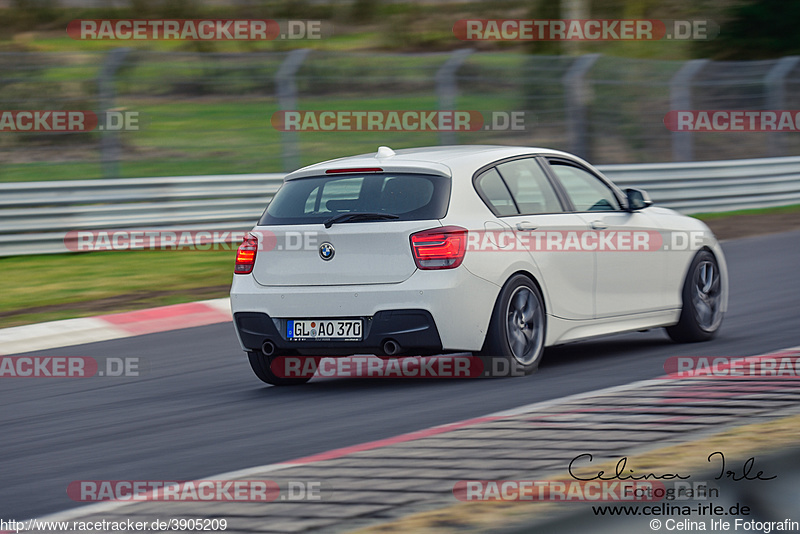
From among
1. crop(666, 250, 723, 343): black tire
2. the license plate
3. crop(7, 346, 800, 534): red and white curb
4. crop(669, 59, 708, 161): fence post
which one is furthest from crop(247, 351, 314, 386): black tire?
crop(669, 59, 708, 161): fence post

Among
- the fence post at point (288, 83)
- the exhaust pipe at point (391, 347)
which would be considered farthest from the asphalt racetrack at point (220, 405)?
the fence post at point (288, 83)

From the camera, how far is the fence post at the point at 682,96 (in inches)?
781

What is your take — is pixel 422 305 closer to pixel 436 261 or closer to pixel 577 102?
pixel 436 261

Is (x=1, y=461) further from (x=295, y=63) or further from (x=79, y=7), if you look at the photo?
(x=79, y=7)

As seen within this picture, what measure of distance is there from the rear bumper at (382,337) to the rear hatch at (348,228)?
24cm

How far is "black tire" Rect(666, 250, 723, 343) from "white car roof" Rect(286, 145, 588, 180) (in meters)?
1.75

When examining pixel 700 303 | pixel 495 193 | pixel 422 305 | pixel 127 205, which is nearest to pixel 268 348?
pixel 422 305

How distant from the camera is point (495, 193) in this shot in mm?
8023

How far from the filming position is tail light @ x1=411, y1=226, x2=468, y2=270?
747cm

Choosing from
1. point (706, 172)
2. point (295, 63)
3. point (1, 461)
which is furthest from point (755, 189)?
point (1, 461)

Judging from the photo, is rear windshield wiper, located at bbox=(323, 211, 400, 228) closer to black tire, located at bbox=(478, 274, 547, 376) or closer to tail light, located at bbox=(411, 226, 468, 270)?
tail light, located at bbox=(411, 226, 468, 270)

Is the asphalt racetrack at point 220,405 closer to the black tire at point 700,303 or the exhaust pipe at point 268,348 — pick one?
the black tire at point 700,303

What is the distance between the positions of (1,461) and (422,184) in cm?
300

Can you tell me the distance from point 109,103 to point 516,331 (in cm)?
985
